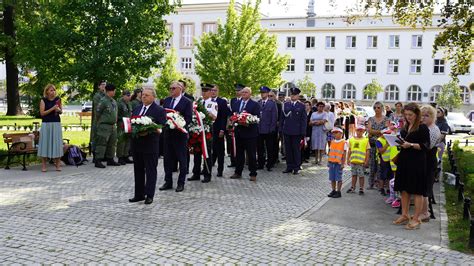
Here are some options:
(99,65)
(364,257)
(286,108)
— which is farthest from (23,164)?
(364,257)

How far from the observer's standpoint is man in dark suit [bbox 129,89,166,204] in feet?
28.3

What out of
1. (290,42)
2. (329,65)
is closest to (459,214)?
(329,65)

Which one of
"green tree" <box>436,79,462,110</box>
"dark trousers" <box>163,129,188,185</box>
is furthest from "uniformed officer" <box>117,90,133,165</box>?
"green tree" <box>436,79,462,110</box>

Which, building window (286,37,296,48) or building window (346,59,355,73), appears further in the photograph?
building window (286,37,296,48)

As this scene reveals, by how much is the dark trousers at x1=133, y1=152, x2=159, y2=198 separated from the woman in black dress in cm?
408

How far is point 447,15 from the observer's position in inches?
591

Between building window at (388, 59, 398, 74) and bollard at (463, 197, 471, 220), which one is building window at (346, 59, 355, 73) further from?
bollard at (463, 197, 471, 220)

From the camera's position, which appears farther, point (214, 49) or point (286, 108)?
point (214, 49)

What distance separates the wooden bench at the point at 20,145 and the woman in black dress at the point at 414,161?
8745mm

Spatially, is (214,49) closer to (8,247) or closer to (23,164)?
(23,164)

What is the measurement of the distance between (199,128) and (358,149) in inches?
132

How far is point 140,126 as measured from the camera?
8344mm

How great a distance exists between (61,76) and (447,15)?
1211 centimetres

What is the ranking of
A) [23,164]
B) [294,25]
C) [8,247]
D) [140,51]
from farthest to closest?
[294,25] < [140,51] < [23,164] < [8,247]
